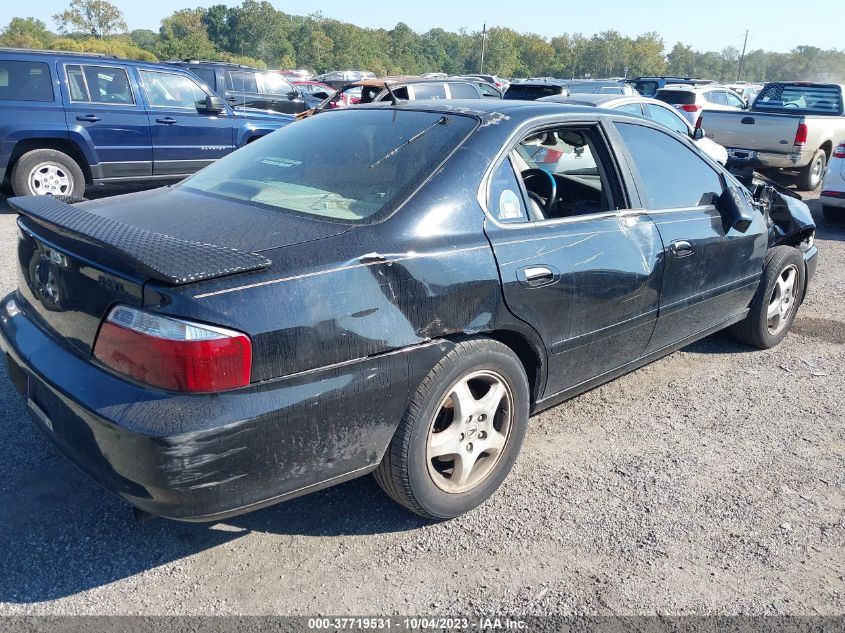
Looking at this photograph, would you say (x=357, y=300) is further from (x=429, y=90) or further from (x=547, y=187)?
(x=429, y=90)

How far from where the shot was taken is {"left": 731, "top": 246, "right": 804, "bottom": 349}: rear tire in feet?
15.6

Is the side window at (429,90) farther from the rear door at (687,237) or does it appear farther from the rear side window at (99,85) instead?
the rear door at (687,237)

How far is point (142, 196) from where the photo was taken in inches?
130

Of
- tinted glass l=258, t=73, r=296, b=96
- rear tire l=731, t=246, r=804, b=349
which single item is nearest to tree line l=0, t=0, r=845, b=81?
tinted glass l=258, t=73, r=296, b=96

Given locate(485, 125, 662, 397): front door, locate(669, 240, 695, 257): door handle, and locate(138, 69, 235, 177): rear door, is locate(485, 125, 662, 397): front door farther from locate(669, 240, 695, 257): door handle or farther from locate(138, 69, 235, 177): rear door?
locate(138, 69, 235, 177): rear door

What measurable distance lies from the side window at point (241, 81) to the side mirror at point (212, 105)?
5.33 metres

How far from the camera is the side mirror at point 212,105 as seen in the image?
9.60 m

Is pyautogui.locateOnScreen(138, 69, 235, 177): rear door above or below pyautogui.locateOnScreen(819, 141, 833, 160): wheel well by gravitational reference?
above

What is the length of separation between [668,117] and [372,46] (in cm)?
8898

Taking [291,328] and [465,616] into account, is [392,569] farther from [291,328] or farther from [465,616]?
[291,328]

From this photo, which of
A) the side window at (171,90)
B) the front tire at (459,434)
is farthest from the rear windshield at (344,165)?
the side window at (171,90)

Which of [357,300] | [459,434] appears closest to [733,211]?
[459,434]

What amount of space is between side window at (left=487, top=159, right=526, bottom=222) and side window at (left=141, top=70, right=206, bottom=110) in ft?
24.4

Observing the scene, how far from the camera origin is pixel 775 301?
16.4 ft
